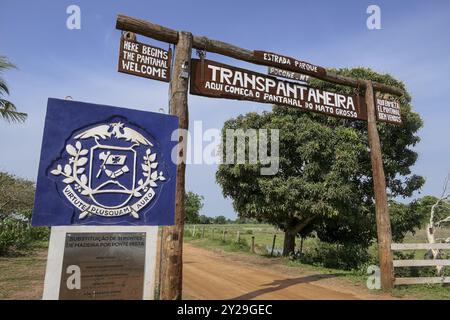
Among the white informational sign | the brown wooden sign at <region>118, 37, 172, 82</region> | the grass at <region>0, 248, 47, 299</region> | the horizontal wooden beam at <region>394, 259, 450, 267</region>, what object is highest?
the brown wooden sign at <region>118, 37, 172, 82</region>

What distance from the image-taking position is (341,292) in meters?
8.38

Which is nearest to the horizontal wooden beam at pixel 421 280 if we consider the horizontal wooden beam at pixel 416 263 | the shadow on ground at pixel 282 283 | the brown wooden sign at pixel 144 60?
the horizontal wooden beam at pixel 416 263

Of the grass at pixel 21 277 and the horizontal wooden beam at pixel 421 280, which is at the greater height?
the horizontal wooden beam at pixel 421 280

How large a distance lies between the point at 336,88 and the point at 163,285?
11092 mm

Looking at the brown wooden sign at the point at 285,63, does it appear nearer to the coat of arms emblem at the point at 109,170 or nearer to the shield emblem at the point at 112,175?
the coat of arms emblem at the point at 109,170

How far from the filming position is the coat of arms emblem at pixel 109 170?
13.9ft

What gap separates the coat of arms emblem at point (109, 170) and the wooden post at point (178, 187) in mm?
1337

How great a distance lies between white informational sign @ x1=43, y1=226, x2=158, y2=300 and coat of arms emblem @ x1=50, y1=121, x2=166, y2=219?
26 centimetres

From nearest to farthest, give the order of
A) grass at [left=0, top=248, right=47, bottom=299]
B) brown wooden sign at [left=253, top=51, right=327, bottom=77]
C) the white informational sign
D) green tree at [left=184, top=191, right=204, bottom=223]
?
the white informational sign → grass at [left=0, top=248, right=47, bottom=299] → brown wooden sign at [left=253, top=51, right=327, bottom=77] → green tree at [left=184, top=191, right=204, bottom=223]

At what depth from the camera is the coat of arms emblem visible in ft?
13.9

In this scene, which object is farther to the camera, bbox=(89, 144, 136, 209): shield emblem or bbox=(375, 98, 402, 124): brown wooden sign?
bbox=(375, 98, 402, 124): brown wooden sign

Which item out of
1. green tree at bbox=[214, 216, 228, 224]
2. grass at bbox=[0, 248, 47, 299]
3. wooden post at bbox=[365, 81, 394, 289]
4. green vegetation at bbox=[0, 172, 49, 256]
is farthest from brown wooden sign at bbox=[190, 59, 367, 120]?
green tree at bbox=[214, 216, 228, 224]

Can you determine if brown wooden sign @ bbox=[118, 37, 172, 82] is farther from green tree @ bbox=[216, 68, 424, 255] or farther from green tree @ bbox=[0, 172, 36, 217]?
green tree @ bbox=[0, 172, 36, 217]
